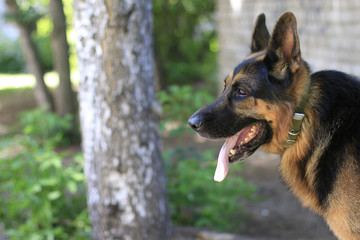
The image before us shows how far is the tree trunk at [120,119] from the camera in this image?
373 centimetres

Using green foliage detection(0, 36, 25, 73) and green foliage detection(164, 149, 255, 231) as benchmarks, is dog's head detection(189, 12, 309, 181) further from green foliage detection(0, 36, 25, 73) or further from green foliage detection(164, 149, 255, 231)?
green foliage detection(0, 36, 25, 73)

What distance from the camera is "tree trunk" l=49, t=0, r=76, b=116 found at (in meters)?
8.82

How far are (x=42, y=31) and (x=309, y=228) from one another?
2085 centimetres

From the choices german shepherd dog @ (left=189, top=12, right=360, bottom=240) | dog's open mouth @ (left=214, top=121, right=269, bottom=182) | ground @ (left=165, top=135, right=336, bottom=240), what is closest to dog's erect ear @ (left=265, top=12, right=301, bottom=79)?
german shepherd dog @ (left=189, top=12, right=360, bottom=240)

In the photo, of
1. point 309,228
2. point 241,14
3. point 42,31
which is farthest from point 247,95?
point 42,31

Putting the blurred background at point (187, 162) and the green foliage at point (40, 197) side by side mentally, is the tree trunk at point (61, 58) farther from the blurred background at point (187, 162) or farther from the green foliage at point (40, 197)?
the green foliage at point (40, 197)

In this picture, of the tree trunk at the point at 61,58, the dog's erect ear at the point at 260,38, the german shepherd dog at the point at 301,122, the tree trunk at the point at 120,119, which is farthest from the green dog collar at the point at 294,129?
the tree trunk at the point at 61,58

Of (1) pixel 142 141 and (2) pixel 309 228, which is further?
(2) pixel 309 228

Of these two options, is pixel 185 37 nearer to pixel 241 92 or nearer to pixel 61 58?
pixel 61 58

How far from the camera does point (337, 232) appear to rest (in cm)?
273

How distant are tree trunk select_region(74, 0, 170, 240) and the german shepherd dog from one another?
112cm

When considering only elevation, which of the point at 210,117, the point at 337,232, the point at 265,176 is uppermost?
the point at 210,117

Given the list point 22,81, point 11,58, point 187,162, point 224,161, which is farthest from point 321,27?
point 11,58

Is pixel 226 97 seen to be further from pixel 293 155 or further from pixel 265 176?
pixel 265 176
